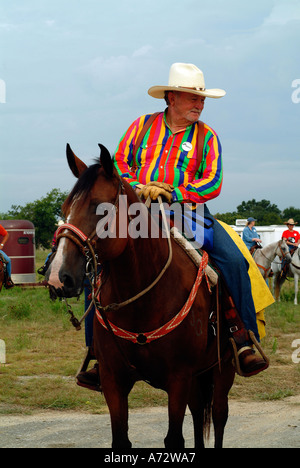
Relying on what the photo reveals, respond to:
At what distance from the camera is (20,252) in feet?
66.9

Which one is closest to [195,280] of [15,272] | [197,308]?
[197,308]

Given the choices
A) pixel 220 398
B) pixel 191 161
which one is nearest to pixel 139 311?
pixel 191 161

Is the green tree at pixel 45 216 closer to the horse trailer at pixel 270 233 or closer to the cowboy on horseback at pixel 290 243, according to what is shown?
the horse trailer at pixel 270 233

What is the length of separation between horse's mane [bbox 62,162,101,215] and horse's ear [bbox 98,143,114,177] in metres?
0.07

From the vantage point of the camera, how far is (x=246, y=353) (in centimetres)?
428

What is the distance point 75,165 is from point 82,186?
0.26 meters

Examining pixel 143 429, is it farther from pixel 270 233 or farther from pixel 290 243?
pixel 270 233

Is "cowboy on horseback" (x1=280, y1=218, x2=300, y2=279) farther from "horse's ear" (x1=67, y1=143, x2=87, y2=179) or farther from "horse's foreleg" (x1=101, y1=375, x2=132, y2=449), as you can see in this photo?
"horse's ear" (x1=67, y1=143, x2=87, y2=179)

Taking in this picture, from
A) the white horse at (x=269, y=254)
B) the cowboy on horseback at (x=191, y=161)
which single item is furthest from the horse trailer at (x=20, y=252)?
the cowboy on horseback at (x=191, y=161)

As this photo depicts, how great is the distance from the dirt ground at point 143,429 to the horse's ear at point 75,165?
2885mm

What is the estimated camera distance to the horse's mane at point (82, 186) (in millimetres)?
3080

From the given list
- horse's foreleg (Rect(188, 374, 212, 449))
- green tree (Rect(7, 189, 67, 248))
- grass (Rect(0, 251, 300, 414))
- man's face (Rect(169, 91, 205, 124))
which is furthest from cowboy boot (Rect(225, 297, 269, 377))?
green tree (Rect(7, 189, 67, 248))

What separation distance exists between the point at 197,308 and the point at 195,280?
182 millimetres
